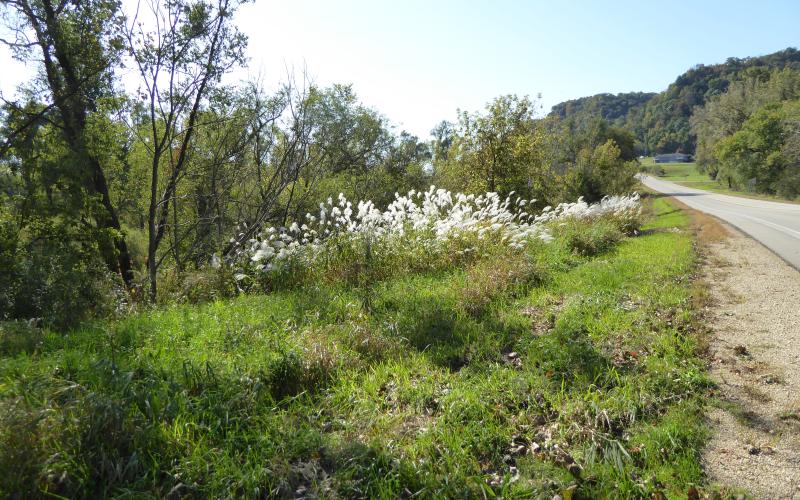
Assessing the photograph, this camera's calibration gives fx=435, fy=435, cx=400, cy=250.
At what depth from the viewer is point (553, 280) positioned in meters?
7.05

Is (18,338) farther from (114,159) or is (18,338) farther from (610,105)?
(610,105)

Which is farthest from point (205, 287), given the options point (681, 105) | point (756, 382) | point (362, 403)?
point (681, 105)

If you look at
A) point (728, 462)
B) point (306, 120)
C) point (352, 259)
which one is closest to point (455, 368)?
point (728, 462)

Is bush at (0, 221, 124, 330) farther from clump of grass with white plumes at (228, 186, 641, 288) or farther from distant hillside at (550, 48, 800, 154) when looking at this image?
distant hillside at (550, 48, 800, 154)

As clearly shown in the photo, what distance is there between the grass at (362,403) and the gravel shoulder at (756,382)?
0.60 feet

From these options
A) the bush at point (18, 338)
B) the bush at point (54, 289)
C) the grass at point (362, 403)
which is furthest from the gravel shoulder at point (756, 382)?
the bush at point (54, 289)

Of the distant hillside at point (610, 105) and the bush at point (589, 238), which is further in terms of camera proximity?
the distant hillside at point (610, 105)

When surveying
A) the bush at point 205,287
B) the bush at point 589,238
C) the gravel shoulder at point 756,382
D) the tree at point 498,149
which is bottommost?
the gravel shoulder at point 756,382

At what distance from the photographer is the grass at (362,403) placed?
8.35 ft

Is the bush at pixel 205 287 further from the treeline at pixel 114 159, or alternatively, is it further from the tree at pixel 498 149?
the tree at pixel 498 149

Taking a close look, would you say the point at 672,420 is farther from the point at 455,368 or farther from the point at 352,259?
the point at 352,259

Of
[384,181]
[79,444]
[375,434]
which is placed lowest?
[375,434]

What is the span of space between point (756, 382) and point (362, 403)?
3342 mm

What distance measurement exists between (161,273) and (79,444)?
8.29 meters
